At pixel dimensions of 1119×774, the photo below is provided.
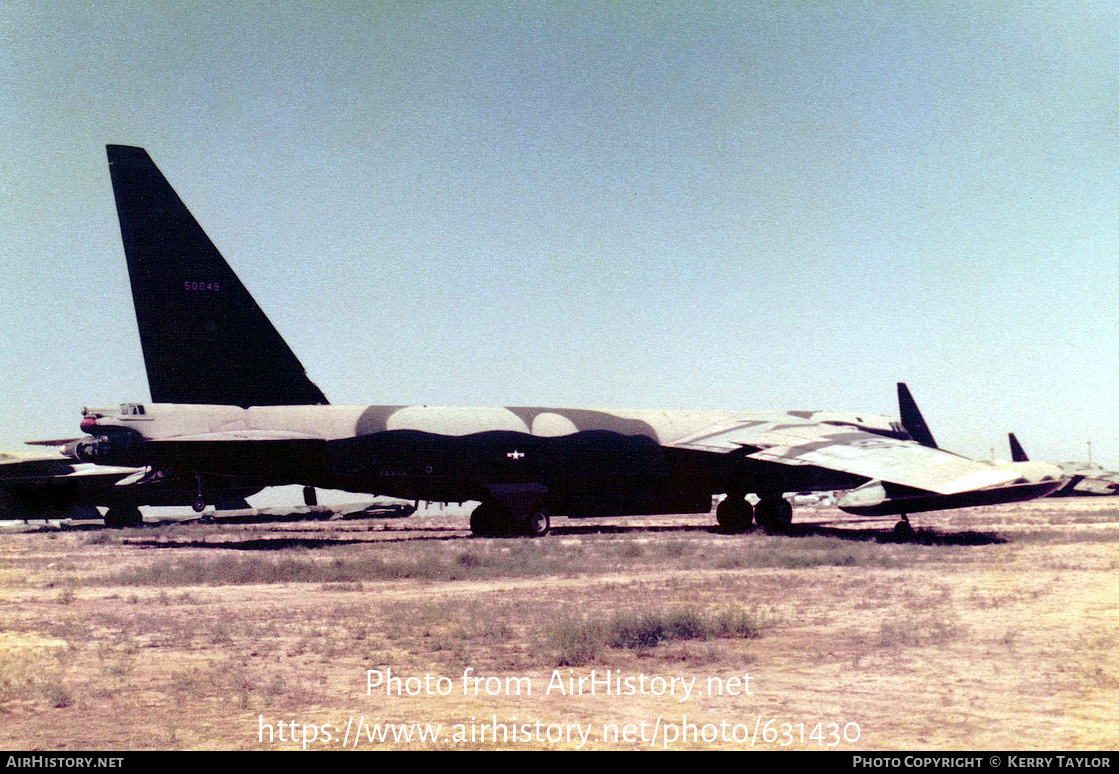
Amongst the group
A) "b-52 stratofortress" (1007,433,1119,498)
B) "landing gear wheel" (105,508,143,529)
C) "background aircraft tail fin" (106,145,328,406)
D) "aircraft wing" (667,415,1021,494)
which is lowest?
"b-52 stratofortress" (1007,433,1119,498)

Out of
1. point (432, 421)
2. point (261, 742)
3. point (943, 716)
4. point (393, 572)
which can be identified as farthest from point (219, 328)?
point (943, 716)

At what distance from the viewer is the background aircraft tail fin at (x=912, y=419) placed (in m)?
32.0

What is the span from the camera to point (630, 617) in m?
10.8

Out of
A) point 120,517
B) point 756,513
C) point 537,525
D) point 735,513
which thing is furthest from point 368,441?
point 120,517

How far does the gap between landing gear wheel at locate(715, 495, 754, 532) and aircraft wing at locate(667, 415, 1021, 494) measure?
2336 millimetres

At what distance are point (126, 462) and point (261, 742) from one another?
1747 cm

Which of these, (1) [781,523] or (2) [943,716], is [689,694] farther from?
(1) [781,523]

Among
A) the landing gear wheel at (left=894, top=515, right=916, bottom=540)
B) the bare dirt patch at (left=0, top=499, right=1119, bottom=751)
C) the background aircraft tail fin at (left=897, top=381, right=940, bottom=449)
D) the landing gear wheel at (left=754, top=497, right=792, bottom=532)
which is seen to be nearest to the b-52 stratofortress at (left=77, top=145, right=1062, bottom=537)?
the landing gear wheel at (left=894, top=515, right=916, bottom=540)

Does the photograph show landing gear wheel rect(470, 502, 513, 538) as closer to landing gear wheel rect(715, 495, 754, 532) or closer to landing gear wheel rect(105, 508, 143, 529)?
landing gear wheel rect(715, 495, 754, 532)

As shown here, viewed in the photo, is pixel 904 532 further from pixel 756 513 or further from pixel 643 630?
pixel 643 630

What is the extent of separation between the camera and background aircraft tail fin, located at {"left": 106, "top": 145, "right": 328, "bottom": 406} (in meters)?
22.6

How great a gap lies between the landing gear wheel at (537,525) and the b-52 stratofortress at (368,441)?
44mm

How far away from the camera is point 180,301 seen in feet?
75.2

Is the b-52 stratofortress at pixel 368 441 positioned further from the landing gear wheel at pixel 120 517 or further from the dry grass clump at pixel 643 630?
the landing gear wheel at pixel 120 517
